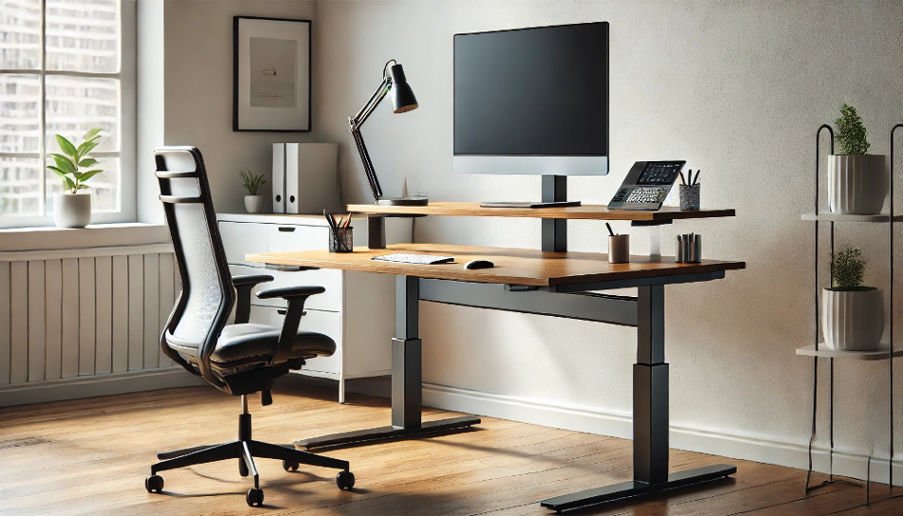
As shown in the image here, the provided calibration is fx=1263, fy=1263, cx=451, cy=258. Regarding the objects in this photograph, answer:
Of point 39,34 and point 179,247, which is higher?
point 39,34

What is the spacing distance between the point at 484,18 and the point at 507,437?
1.68m

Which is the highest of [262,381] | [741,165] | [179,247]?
[741,165]

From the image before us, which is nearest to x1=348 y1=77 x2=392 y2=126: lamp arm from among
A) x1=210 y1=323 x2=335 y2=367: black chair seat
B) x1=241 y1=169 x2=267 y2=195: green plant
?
x1=210 y1=323 x2=335 y2=367: black chair seat

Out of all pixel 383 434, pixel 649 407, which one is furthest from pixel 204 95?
pixel 649 407

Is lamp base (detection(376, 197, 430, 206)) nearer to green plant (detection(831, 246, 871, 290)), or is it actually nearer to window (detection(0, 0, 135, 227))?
green plant (detection(831, 246, 871, 290))

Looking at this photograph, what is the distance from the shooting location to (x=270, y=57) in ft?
18.8

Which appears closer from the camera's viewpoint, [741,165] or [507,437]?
[741,165]

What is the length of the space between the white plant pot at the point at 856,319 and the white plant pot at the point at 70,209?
10.1ft

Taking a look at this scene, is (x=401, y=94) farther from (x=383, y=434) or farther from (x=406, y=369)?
(x=383, y=434)

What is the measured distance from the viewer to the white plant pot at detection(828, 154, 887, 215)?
12.3 feet

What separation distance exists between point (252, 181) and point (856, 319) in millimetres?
2887

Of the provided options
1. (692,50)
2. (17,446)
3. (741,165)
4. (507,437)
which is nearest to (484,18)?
(692,50)

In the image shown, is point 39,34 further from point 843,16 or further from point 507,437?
point 843,16

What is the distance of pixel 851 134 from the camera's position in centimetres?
378
